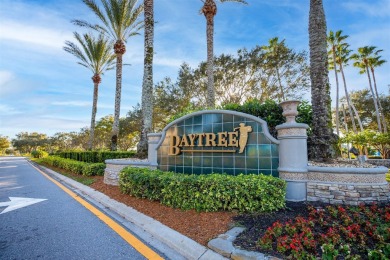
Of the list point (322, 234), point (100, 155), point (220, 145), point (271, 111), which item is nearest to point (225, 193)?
point (322, 234)

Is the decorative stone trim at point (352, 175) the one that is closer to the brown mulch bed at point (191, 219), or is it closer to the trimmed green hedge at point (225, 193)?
the trimmed green hedge at point (225, 193)

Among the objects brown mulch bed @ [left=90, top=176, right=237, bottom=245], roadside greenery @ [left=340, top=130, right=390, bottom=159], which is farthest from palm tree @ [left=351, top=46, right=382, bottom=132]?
brown mulch bed @ [left=90, top=176, right=237, bottom=245]

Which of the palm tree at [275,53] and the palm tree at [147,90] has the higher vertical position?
the palm tree at [275,53]

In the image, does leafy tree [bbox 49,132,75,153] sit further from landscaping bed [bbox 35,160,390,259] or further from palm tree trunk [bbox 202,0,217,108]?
landscaping bed [bbox 35,160,390,259]

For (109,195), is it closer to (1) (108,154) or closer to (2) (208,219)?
(2) (208,219)

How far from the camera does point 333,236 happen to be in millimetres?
3074

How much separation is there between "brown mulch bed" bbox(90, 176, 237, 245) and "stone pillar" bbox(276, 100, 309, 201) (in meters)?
1.78

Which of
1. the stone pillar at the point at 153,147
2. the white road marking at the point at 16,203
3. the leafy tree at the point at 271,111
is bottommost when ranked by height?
the white road marking at the point at 16,203

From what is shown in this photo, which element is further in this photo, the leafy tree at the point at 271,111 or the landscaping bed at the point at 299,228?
the leafy tree at the point at 271,111

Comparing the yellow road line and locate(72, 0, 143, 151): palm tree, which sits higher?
locate(72, 0, 143, 151): palm tree

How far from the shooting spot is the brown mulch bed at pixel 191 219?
A: 3613 mm

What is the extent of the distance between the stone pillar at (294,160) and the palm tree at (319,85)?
1.87 metres

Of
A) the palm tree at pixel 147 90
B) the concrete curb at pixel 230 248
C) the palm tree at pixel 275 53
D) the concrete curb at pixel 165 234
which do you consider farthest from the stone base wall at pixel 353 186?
the palm tree at pixel 275 53

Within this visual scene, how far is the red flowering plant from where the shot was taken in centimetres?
281
